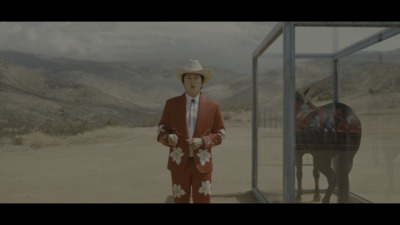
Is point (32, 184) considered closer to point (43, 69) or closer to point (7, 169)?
point (7, 169)

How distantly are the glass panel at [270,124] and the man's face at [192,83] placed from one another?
927 mm

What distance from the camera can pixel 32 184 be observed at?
7605 millimetres

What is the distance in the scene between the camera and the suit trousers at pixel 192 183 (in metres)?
3.49

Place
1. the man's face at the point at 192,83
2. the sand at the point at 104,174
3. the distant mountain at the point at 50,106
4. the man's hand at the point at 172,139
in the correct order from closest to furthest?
the man's hand at the point at 172,139 < the man's face at the point at 192,83 < the sand at the point at 104,174 < the distant mountain at the point at 50,106

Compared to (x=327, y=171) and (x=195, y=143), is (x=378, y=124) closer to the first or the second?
(x=327, y=171)

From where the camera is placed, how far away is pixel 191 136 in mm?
3543

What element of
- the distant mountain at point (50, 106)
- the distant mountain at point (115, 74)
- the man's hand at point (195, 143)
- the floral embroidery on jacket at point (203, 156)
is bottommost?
the floral embroidery on jacket at point (203, 156)

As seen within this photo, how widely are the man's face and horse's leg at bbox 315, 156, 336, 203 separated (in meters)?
1.42

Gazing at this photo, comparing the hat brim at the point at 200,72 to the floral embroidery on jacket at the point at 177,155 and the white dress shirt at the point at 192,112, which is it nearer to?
the white dress shirt at the point at 192,112

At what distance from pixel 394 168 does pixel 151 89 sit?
292 feet

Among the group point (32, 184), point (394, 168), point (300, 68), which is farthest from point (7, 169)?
point (394, 168)

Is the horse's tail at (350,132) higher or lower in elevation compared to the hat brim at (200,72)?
lower

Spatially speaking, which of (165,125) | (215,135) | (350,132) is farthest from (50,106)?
(350,132)

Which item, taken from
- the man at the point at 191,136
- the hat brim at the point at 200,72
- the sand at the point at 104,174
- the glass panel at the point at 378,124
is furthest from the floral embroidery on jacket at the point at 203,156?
the sand at the point at 104,174
